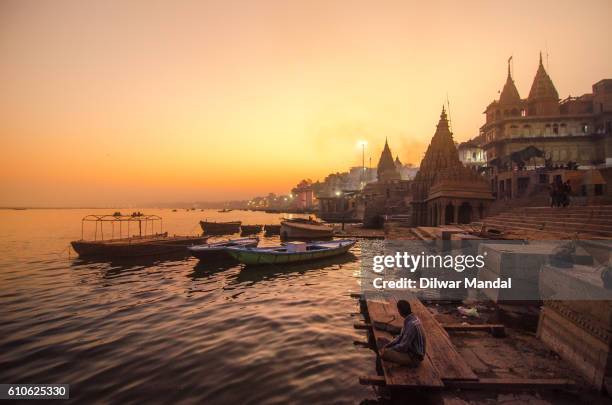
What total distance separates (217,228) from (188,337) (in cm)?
4742

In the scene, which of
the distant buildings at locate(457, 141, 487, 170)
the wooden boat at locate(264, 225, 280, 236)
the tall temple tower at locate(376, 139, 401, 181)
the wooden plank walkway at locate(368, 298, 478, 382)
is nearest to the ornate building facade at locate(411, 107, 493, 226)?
the wooden boat at locate(264, 225, 280, 236)

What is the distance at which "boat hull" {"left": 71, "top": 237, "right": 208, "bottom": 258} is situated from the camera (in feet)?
99.1

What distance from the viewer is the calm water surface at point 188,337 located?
28.9 ft

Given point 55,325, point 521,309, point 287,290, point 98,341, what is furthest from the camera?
point 287,290

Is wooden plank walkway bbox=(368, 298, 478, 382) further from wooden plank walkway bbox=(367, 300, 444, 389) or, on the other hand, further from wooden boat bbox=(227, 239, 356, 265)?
wooden boat bbox=(227, 239, 356, 265)

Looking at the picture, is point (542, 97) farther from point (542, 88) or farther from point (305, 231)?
point (305, 231)

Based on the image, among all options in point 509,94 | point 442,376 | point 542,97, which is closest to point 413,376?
point 442,376

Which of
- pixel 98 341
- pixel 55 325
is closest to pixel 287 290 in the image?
pixel 98 341

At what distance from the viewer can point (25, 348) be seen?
11594 millimetres

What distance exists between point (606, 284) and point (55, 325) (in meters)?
18.6

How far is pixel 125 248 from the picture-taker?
30.3 meters

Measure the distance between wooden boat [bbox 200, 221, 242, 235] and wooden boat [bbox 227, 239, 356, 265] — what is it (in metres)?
33.6

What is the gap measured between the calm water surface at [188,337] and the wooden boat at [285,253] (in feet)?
5.46

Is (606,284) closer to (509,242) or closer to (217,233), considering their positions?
(509,242)
